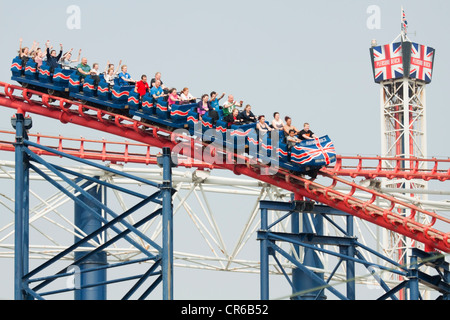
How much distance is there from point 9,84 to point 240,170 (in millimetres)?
4995

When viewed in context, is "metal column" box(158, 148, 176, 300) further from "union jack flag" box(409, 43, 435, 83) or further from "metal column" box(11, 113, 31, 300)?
"union jack flag" box(409, 43, 435, 83)

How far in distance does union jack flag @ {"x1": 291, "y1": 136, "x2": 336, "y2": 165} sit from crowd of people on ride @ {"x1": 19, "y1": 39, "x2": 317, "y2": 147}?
0.19 m

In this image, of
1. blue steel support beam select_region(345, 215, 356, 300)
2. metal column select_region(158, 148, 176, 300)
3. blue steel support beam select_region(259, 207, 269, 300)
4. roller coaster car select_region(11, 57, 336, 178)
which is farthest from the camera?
blue steel support beam select_region(345, 215, 356, 300)

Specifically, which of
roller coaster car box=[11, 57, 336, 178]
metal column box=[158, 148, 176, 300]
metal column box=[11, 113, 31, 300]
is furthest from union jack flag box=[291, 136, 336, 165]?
metal column box=[11, 113, 31, 300]

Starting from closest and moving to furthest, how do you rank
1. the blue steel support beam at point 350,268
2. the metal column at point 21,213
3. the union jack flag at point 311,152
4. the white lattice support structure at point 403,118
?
the metal column at point 21,213 < the union jack flag at point 311,152 < the blue steel support beam at point 350,268 < the white lattice support structure at point 403,118

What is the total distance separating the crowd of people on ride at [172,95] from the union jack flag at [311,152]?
0.62ft

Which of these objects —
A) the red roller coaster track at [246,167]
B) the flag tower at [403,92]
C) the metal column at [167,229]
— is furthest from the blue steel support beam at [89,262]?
the flag tower at [403,92]

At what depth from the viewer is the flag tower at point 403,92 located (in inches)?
1651

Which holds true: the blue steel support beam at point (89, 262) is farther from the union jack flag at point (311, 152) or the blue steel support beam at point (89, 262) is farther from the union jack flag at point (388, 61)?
the union jack flag at point (388, 61)

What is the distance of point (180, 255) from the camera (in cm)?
2902

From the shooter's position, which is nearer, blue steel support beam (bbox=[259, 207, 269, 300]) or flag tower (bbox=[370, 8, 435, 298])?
blue steel support beam (bbox=[259, 207, 269, 300])

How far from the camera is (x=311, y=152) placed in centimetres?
2272

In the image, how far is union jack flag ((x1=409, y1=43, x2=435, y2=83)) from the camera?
4275 cm
